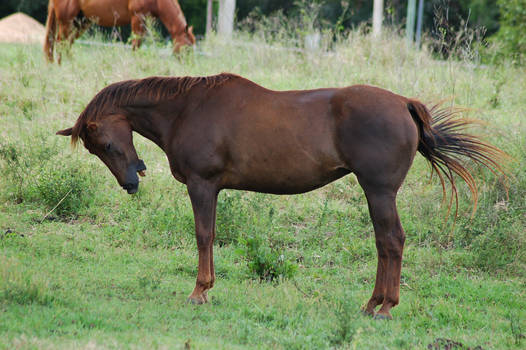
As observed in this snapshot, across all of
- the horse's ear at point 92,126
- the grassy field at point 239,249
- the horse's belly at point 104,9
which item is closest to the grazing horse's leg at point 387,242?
the grassy field at point 239,249

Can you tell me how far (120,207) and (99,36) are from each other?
19.9ft

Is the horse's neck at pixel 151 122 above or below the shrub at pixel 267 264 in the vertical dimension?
above

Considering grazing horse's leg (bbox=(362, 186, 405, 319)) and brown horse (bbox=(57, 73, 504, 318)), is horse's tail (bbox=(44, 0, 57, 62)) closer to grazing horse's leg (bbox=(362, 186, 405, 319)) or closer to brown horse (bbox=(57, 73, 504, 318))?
brown horse (bbox=(57, 73, 504, 318))

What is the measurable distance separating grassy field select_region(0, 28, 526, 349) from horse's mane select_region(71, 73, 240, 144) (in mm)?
1520

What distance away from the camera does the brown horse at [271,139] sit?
5.00 metres

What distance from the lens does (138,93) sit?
5.48 meters

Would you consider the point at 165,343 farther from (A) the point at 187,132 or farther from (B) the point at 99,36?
(B) the point at 99,36

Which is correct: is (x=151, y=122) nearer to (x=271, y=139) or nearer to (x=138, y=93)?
(x=138, y=93)

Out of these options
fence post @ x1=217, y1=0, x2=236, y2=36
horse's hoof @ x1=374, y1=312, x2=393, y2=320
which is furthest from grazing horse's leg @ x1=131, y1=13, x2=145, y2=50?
horse's hoof @ x1=374, y1=312, x2=393, y2=320

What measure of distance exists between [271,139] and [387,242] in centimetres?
128

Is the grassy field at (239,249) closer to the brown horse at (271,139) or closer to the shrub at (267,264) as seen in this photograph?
the shrub at (267,264)

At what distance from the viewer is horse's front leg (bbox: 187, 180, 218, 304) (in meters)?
5.25

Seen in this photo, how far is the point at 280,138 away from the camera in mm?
5180

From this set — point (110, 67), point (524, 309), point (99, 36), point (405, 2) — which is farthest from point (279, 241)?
point (405, 2)
